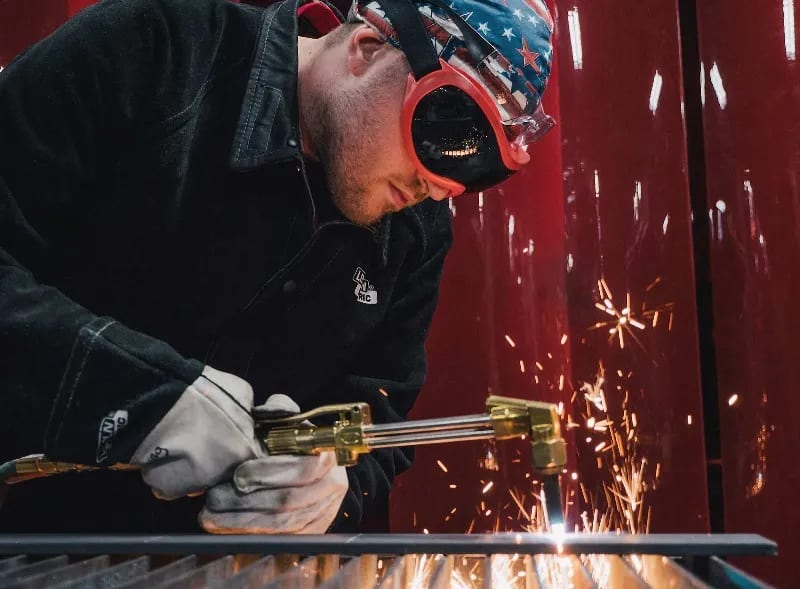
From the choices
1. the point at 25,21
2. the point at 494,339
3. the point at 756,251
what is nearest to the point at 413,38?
the point at 494,339

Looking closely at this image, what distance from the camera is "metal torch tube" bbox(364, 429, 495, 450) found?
107cm

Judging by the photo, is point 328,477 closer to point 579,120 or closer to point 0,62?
point 579,120

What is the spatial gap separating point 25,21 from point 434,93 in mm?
2028

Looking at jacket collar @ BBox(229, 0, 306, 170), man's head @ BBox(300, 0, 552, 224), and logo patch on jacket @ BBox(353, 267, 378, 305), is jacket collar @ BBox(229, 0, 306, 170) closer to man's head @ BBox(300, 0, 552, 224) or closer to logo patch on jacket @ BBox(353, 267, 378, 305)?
man's head @ BBox(300, 0, 552, 224)

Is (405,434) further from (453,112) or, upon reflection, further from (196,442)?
(453,112)

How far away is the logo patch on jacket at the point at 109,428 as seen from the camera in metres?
1.16

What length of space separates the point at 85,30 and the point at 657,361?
1.54 metres

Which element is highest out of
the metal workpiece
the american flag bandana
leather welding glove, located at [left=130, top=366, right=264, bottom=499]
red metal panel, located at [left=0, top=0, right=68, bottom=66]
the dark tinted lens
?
red metal panel, located at [left=0, top=0, right=68, bottom=66]

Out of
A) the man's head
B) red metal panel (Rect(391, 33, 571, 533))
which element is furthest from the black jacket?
red metal panel (Rect(391, 33, 571, 533))

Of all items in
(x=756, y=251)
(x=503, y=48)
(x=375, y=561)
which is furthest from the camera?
(x=756, y=251)

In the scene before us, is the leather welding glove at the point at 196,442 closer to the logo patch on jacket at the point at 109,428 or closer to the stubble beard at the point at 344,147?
the logo patch on jacket at the point at 109,428

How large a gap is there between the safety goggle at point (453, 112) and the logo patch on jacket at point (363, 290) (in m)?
0.33

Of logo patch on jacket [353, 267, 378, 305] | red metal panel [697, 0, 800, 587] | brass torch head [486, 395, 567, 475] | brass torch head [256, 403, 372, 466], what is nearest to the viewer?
brass torch head [486, 395, 567, 475]

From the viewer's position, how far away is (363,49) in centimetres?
147
